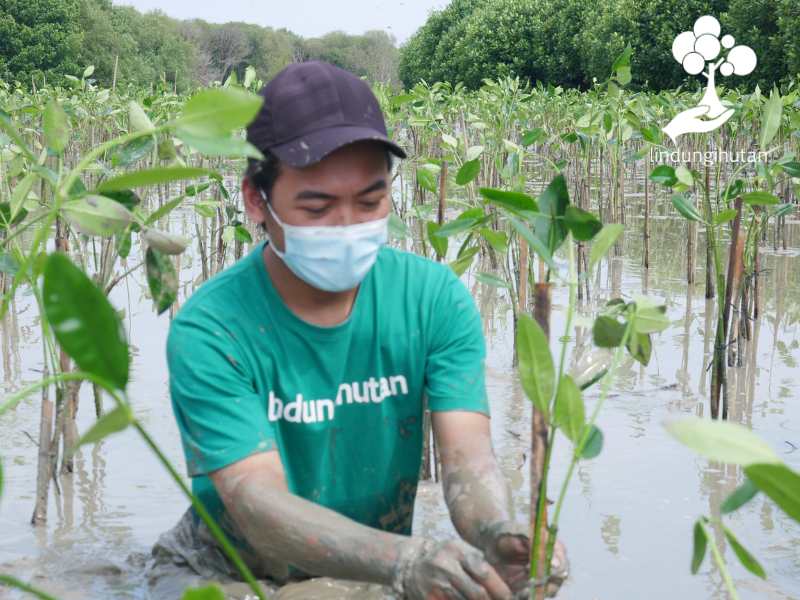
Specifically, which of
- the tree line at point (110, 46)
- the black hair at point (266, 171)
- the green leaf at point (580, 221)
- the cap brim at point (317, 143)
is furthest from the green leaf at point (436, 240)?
the tree line at point (110, 46)

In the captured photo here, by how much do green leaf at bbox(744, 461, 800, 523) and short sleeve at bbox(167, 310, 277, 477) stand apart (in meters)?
0.84

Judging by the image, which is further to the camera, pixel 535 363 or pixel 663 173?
pixel 663 173

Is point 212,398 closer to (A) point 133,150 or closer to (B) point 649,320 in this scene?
(B) point 649,320

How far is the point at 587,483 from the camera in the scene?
207cm

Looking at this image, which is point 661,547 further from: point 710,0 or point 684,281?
point 710,0

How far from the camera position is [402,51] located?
3184 cm

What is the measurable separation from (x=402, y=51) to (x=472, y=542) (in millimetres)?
32343

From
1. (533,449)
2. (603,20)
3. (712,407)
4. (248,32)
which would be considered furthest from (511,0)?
(248,32)

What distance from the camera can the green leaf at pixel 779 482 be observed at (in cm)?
45

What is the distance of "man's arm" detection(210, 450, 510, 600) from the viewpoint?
0.93 meters

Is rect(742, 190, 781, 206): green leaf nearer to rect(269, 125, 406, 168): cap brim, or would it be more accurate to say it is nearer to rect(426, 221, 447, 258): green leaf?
rect(426, 221, 447, 258): green leaf

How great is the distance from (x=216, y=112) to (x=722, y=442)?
1.25 feet

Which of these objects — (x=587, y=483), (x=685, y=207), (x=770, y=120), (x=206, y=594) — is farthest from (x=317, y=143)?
(x=770, y=120)

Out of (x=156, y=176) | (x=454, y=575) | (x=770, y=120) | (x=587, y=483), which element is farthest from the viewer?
(x=770, y=120)
